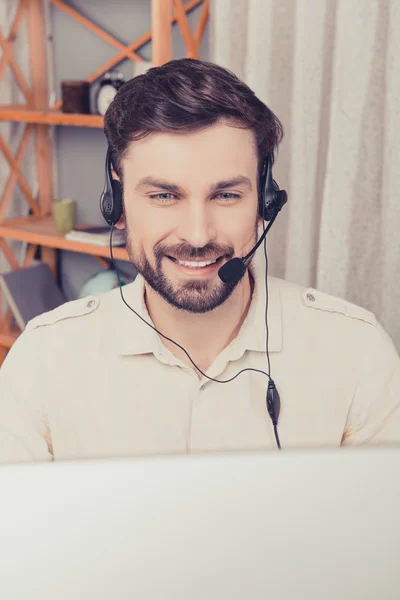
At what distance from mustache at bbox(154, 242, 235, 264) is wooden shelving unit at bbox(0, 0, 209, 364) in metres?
0.85

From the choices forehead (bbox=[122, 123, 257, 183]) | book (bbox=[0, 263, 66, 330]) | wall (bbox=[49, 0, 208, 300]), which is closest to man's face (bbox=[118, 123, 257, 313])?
forehead (bbox=[122, 123, 257, 183])

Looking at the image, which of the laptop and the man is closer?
the laptop

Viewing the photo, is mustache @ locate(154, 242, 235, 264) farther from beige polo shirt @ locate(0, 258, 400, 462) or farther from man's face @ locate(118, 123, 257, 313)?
beige polo shirt @ locate(0, 258, 400, 462)

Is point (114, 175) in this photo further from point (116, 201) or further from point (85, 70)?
point (85, 70)

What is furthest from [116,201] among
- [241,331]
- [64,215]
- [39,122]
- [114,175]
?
[39,122]

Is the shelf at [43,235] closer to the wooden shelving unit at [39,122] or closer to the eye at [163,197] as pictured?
the wooden shelving unit at [39,122]

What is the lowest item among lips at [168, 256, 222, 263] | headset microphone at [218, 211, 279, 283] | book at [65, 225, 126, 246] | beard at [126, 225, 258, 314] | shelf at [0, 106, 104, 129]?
book at [65, 225, 126, 246]

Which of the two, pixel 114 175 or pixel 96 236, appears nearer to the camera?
pixel 114 175

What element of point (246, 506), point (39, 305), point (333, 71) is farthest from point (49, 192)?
point (246, 506)

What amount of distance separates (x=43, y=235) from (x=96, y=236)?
21 cm

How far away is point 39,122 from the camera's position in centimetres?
188

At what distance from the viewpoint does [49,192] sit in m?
2.08

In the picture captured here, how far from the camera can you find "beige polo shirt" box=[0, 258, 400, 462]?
785 mm

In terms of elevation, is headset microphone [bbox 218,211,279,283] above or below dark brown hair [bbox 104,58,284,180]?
below
